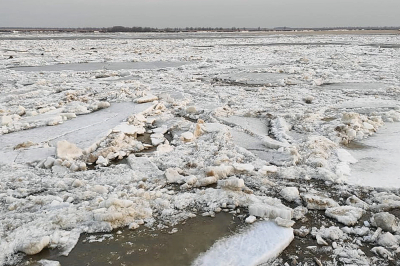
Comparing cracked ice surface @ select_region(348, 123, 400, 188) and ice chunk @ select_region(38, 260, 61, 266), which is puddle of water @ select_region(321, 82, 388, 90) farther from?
ice chunk @ select_region(38, 260, 61, 266)

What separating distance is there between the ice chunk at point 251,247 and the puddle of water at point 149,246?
0.08 m

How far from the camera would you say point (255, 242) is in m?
2.39

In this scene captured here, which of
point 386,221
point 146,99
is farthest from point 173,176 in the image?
point 146,99

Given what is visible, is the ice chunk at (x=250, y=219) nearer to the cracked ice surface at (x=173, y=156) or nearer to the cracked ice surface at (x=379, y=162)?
the cracked ice surface at (x=173, y=156)

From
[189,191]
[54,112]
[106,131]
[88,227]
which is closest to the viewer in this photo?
[88,227]

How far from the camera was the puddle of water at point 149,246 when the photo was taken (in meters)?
2.22

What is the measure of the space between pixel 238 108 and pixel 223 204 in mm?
3634

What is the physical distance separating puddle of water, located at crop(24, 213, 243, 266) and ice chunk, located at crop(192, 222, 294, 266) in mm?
77

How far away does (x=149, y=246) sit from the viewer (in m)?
2.36

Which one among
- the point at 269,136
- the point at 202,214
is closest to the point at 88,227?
the point at 202,214

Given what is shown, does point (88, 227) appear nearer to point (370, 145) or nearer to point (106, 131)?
point (106, 131)

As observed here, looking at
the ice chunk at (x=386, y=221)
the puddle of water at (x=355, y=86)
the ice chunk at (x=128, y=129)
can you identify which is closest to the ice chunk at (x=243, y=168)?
the ice chunk at (x=386, y=221)

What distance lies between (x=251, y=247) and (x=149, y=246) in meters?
0.72

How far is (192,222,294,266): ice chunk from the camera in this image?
221cm
